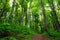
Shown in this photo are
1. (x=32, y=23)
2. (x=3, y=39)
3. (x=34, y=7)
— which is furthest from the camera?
(x=32, y=23)

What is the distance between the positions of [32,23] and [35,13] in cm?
535

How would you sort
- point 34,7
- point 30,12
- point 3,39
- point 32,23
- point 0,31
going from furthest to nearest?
point 32,23 < point 30,12 < point 34,7 < point 0,31 < point 3,39

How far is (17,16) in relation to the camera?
31.4m

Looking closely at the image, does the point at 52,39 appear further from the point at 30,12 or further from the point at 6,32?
the point at 30,12

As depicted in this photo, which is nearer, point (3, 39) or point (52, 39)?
point (3, 39)

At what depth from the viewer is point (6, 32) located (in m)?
13.9

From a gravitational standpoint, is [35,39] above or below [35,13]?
below

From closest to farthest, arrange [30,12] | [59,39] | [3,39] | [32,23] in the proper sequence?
[3,39], [59,39], [30,12], [32,23]

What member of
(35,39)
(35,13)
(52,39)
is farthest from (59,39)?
(35,13)

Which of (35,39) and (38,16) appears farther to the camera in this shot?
(38,16)

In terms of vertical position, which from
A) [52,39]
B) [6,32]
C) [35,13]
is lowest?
[52,39]

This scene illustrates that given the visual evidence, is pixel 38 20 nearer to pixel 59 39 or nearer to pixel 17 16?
pixel 17 16

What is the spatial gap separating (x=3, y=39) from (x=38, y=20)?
2145 cm

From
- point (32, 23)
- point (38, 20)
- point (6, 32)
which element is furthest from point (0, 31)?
point (32, 23)
